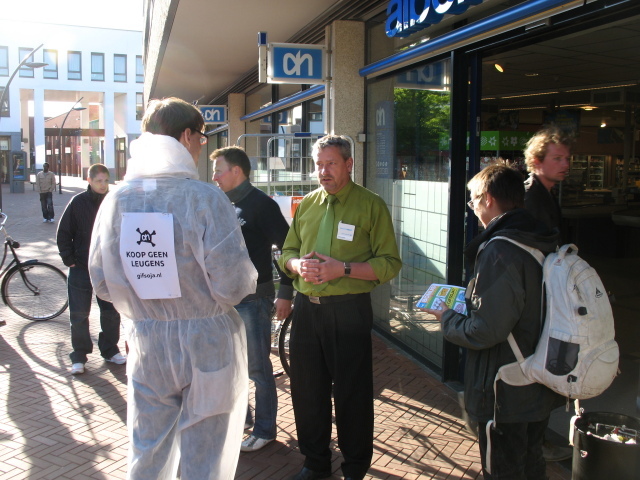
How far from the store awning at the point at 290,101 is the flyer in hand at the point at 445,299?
527cm

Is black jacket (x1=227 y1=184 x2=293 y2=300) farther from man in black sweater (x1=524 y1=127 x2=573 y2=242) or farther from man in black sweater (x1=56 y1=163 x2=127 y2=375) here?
man in black sweater (x1=56 y1=163 x2=127 y2=375)

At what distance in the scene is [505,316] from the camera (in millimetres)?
2469

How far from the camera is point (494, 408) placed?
259cm

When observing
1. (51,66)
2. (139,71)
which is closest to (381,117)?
(139,71)

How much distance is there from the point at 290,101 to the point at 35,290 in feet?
14.8

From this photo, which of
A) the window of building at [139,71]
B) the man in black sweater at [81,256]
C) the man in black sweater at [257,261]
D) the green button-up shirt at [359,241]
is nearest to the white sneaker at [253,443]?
the man in black sweater at [257,261]

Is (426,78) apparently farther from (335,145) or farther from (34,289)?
(34,289)

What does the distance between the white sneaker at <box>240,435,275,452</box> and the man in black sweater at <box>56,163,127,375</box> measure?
215 cm

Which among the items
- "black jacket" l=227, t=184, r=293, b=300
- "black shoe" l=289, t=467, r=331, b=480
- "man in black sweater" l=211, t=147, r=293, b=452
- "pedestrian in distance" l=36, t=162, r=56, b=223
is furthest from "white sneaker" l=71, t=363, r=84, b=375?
"pedestrian in distance" l=36, t=162, r=56, b=223

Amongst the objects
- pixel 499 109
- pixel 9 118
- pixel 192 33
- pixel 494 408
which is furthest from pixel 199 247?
pixel 9 118

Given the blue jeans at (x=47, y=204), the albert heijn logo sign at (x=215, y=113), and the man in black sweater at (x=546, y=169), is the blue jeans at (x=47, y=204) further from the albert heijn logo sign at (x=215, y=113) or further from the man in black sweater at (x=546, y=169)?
the man in black sweater at (x=546, y=169)

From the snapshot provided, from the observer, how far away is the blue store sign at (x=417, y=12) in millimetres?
4113

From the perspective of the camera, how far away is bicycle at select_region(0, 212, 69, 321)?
7113mm

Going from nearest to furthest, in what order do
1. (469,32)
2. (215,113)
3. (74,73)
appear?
(469,32) < (215,113) < (74,73)
